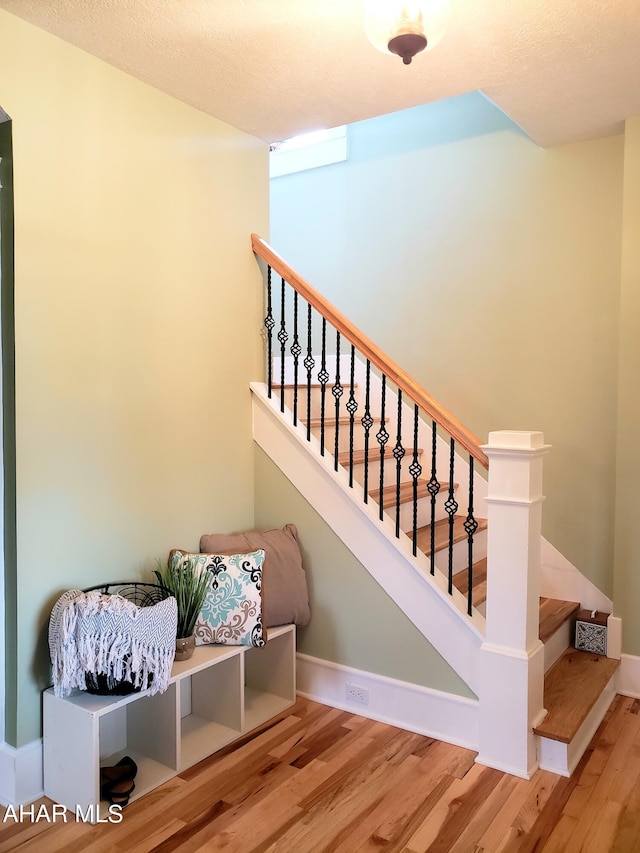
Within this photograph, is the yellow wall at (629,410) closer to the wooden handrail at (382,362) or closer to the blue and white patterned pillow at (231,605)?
the wooden handrail at (382,362)

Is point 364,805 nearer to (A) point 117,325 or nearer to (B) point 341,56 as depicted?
(A) point 117,325

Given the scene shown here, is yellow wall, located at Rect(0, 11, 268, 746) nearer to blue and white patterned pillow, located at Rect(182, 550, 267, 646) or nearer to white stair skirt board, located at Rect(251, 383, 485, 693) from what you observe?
white stair skirt board, located at Rect(251, 383, 485, 693)

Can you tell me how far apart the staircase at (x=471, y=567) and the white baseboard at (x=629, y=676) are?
60 mm

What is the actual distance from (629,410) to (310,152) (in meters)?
2.57

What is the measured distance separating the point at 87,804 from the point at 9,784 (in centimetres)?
29

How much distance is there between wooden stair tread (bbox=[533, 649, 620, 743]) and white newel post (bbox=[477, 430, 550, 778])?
0.23ft

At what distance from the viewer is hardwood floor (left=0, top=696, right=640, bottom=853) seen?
1932 mm

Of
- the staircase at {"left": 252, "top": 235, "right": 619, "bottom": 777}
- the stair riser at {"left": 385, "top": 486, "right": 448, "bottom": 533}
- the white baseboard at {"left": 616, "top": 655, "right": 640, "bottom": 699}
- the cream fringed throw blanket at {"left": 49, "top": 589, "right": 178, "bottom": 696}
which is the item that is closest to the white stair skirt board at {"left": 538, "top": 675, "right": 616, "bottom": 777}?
the staircase at {"left": 252, "top": 235, "right": 619, "bottom": 777}

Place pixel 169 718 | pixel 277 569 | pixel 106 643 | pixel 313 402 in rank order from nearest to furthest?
pixel 106 643, pixel 169 718, pixel 277 569, pixel 313 402

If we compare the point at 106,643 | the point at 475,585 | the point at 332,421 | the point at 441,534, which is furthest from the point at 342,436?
the point at 106,643

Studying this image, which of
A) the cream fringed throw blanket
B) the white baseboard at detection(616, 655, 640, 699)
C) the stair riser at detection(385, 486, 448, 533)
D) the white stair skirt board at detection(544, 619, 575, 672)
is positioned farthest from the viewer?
the stair riser at detection(385, 486, 448, 533)

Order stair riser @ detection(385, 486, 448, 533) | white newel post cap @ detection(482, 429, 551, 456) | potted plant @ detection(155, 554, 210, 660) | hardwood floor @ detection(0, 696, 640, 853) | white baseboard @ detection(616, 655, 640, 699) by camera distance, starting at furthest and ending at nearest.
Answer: stair riser @ detection(385, 486, 448, 533) < white baseboard @ detection(616, 655, 640, 699) < potted plant @ detection(155, 554, 210, 660) < white newel post cap @ detection(482, 429, 551, 456) < hardwood floor @ detection(0, 696, 640, 853)
